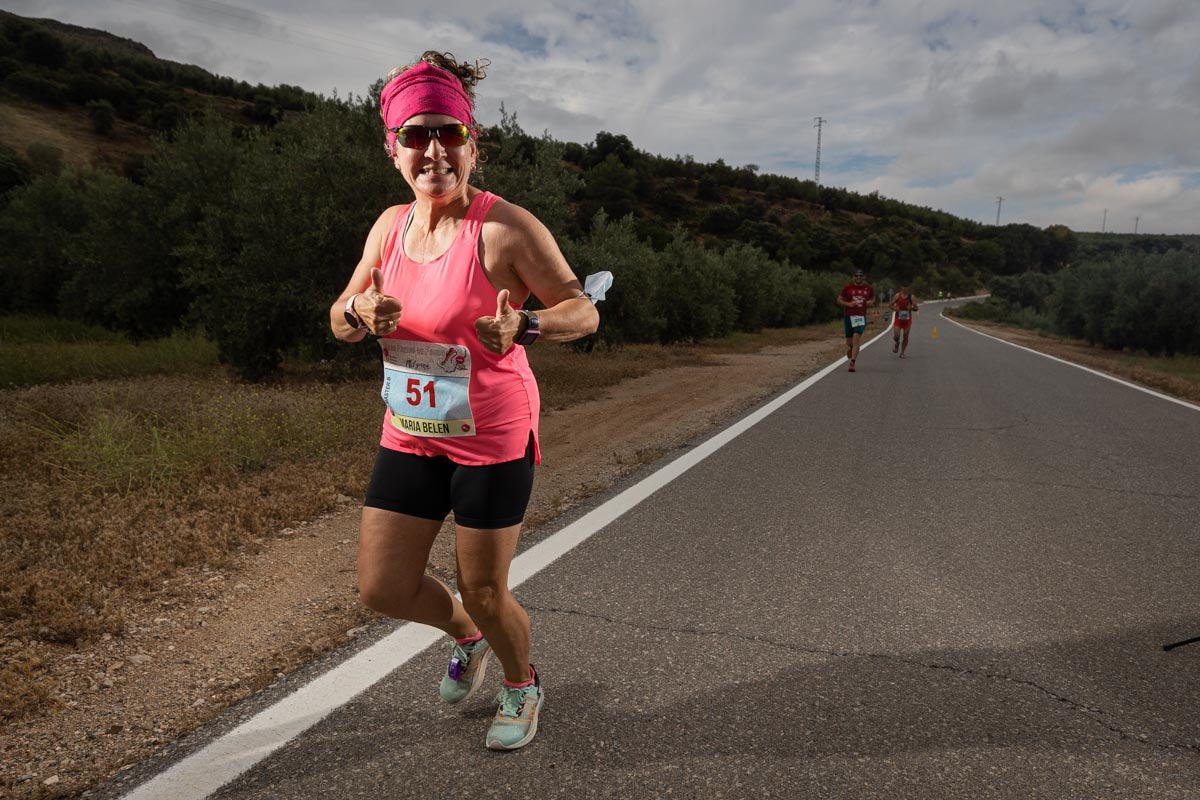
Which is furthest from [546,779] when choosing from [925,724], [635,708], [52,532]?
[52,532]

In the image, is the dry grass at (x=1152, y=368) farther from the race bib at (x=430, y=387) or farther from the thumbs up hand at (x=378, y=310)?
the thumbs up hand at (x=378, y=310)

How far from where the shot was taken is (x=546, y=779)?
2.23 metres

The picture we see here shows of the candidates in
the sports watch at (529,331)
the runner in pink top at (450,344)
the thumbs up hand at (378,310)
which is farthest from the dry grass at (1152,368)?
the thumbs up hand at (378,310)

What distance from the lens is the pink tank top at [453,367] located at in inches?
85.0

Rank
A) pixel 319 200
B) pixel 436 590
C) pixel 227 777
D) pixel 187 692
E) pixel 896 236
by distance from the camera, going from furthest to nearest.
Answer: pixel 896 236 → pixel 319 200 → pixel 187 692 → pixel 436 590 → pixel 227 777

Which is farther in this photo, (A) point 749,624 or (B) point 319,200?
(B) point 319,200

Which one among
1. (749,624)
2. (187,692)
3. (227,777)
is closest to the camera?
(227,777)

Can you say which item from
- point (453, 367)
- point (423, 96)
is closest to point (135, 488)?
point (453, 367)

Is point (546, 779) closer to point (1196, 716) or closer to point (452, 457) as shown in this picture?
point (452, 457)

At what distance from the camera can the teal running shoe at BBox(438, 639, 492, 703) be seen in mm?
2643

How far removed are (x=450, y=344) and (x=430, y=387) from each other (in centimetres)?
14

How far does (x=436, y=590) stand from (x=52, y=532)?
3125 mm

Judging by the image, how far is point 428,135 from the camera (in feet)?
7.26

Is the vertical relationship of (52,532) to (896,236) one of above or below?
below
